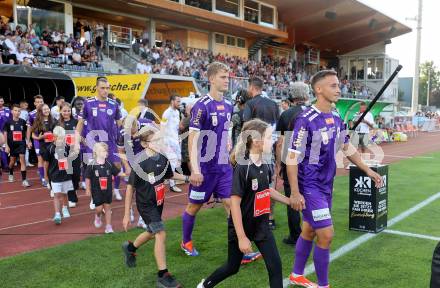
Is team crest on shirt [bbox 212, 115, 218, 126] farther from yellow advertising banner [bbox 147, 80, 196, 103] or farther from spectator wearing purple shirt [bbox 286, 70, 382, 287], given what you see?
yellow advertising banner [bbox 147, 80, 196, 103]

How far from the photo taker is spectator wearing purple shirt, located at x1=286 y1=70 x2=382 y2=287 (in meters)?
3.88

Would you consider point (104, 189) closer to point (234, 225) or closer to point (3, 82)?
point (234, 225)

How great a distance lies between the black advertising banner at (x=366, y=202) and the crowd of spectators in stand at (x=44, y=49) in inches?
504

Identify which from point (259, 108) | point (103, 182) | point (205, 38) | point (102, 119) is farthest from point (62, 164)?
point (205, 38)

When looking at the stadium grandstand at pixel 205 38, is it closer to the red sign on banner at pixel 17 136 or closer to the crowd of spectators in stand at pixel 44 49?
the crowd of spectators in stand at pixel 44 49

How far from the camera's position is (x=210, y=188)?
16.6ft

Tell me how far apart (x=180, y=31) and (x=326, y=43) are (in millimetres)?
22334

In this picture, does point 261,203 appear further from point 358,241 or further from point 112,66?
point 112,66

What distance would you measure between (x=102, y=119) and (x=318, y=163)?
4577mm

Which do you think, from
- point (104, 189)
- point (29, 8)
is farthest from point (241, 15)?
point (104, 189)

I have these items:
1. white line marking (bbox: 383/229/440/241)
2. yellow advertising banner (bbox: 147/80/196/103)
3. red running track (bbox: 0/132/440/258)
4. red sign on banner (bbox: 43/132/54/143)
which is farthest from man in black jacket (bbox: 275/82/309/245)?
yellow advertising banner (bbox: 147/80/196/103)

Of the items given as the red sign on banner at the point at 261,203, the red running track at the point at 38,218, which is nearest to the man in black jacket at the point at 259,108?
the red sign on banner at the point at 261,203

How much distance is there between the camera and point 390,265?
4.87m

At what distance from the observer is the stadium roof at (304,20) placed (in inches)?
1048
